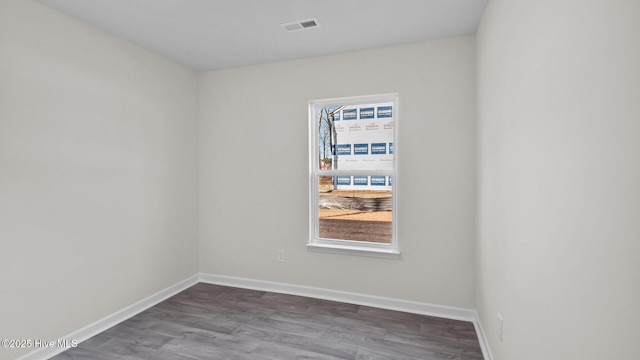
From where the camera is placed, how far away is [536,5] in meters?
1.28

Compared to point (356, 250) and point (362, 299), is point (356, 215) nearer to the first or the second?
point (356, 250)

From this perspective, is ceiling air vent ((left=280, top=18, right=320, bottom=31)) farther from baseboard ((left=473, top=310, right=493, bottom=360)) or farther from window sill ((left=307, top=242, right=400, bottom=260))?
baseboard ((left=473, top=310, right=493, bottom=360))

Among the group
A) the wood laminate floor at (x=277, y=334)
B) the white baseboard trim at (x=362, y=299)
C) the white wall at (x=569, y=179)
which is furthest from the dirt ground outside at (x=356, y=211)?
the white wall at (x=569, y=179)

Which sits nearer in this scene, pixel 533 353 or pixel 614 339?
pixel 614 339

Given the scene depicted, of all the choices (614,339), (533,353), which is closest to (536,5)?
(614,339)

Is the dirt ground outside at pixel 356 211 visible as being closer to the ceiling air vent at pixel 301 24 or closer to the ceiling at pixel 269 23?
the ceiling at pixel 269 23

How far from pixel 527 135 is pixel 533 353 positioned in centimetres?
92

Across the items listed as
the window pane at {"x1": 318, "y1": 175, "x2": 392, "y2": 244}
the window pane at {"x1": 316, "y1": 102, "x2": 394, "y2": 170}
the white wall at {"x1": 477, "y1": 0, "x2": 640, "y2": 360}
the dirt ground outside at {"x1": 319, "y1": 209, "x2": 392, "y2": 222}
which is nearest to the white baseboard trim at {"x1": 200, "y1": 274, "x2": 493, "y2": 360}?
the window pane at {"x1": 318, "y1": 175, "x2": 392, "y2": 244}

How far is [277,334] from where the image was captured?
2572mm

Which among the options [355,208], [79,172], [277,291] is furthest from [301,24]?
[277,291]

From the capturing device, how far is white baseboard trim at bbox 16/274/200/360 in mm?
2213

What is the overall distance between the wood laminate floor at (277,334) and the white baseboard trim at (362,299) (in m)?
0.07

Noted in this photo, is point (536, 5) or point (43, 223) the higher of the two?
point (536, 5)

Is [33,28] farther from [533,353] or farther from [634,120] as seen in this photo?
[533,353]
